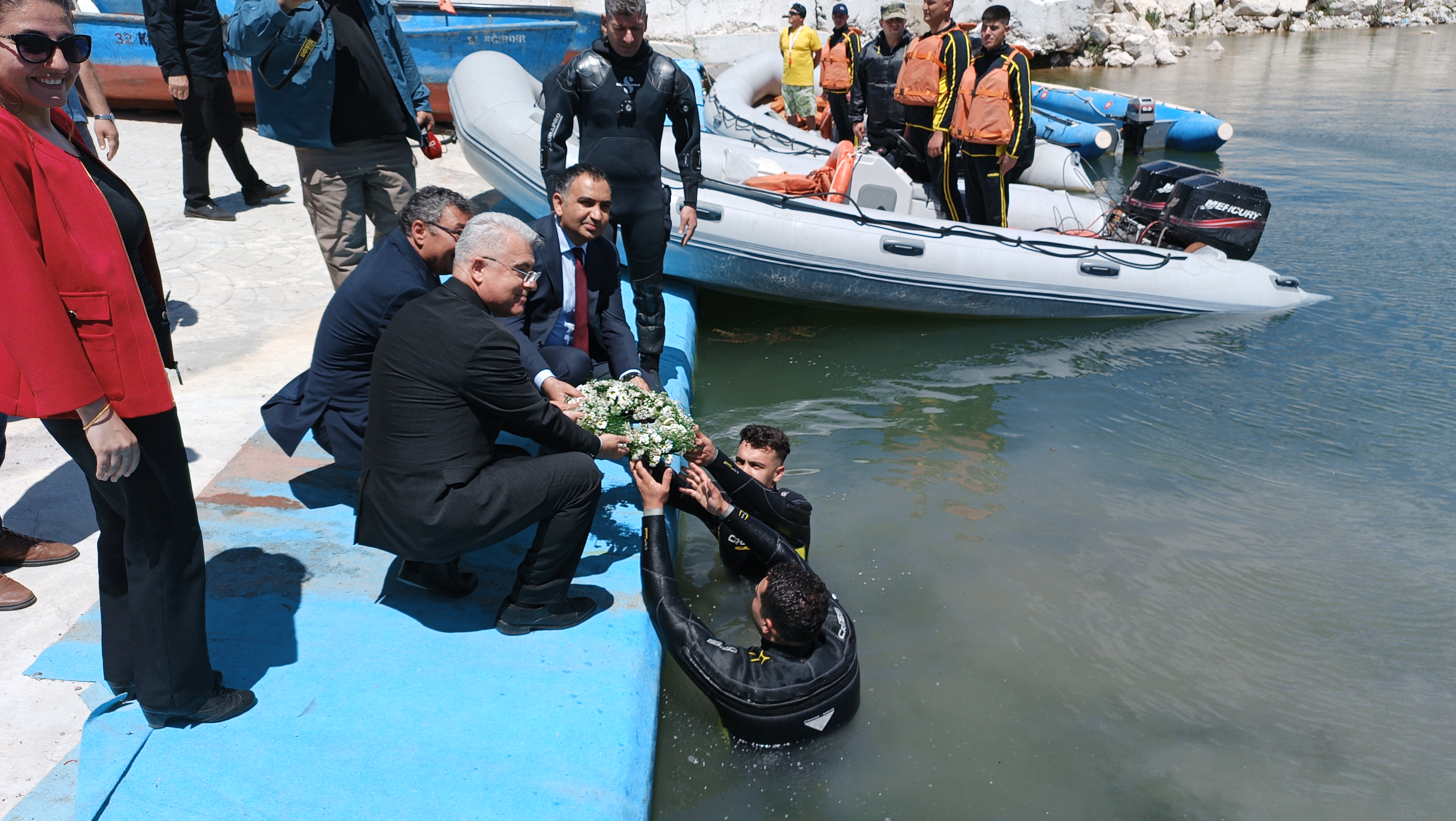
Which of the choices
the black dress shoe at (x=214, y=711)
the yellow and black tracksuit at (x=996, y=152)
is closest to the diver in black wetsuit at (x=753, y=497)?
the black dress shoe at (x=214, y=711)

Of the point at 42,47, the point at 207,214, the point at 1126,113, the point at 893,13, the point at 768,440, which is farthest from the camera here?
the point at 1126,113

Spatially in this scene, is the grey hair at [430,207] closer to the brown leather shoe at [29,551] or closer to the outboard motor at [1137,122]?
the brown leather shoe at [29,551]

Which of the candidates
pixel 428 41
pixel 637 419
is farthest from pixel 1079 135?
pixel 637 419

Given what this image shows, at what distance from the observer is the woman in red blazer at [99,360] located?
171 centimetres

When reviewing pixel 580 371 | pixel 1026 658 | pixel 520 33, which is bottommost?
pixel 1026 658

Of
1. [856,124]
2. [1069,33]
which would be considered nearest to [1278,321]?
[856,124]

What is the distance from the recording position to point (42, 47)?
1724 mm

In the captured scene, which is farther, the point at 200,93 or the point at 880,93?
the point at 880,93

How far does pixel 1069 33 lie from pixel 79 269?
23257 mm

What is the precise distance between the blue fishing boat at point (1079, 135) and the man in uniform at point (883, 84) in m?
3.38

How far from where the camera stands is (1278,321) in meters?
6.53

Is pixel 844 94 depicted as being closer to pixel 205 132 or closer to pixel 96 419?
pixel 205 132

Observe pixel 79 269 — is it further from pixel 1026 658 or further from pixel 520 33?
→ pixel 520 33

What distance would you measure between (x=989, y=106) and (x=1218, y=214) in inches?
82.7
